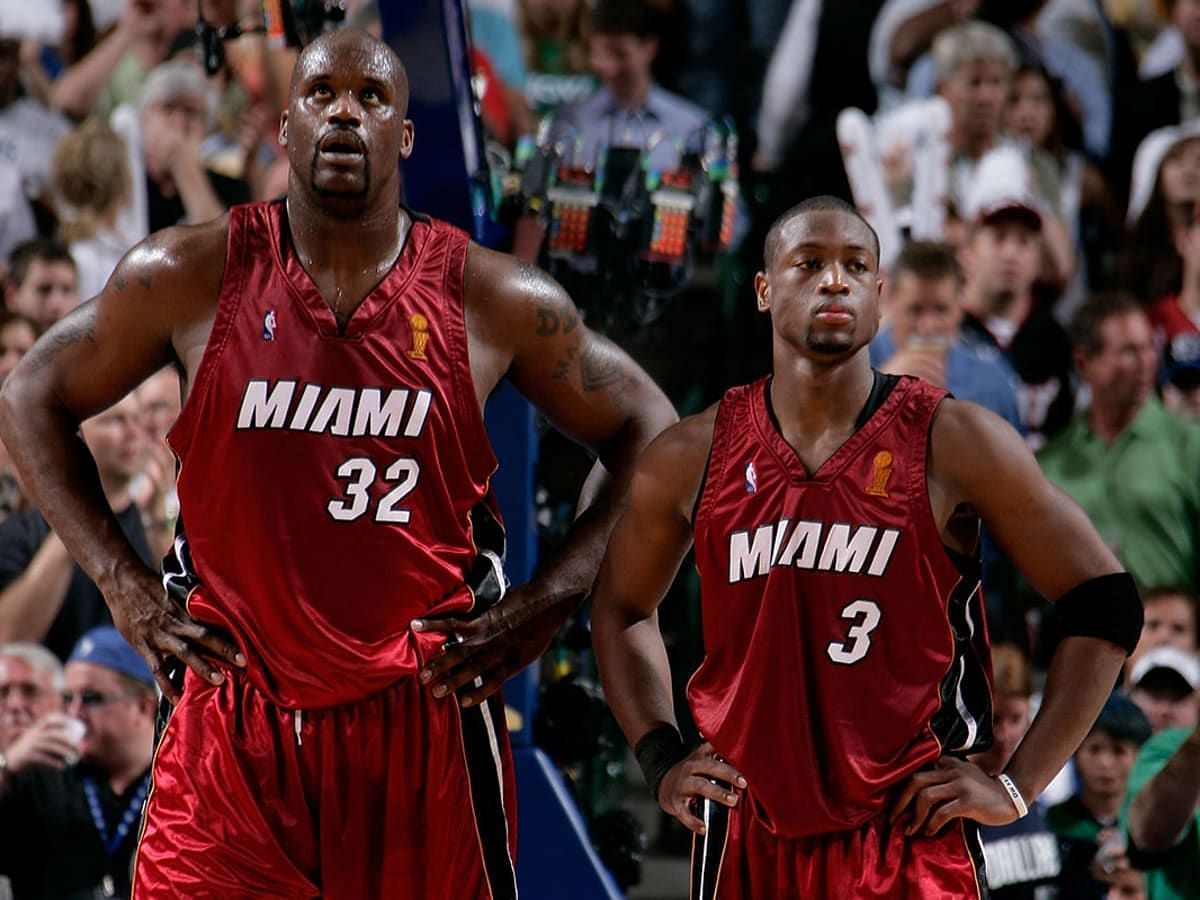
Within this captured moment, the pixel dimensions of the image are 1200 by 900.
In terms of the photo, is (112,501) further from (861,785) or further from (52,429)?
(861,785)

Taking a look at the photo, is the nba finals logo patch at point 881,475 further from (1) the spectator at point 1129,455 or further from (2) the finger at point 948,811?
(1) the spectator at point 1129,455

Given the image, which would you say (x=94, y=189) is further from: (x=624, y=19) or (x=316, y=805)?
(x=316, y=805)

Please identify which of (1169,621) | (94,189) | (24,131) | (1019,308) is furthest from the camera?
(24,131)

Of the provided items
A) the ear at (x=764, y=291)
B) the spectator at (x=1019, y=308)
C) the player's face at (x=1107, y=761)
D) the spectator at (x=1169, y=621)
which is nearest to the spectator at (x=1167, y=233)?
the spectator at (x=1019, y=308)

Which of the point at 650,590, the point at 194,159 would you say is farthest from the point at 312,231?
the point at 194,159

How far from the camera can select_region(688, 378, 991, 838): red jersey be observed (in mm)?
4180

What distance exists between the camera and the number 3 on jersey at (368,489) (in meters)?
4.32

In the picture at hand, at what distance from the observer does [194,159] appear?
9.01 metres

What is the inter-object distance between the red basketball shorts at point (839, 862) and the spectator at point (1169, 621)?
3364 mm

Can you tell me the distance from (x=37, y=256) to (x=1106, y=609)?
Answer: 5132mm

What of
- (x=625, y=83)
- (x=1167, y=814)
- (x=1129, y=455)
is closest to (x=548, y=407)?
(x=1167, y=814)

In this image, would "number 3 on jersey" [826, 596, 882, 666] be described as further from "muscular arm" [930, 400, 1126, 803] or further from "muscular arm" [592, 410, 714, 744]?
"muscular arm" [592, 410, 714, 744]

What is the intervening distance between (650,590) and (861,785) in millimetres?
670

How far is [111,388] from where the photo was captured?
4.53 metres
